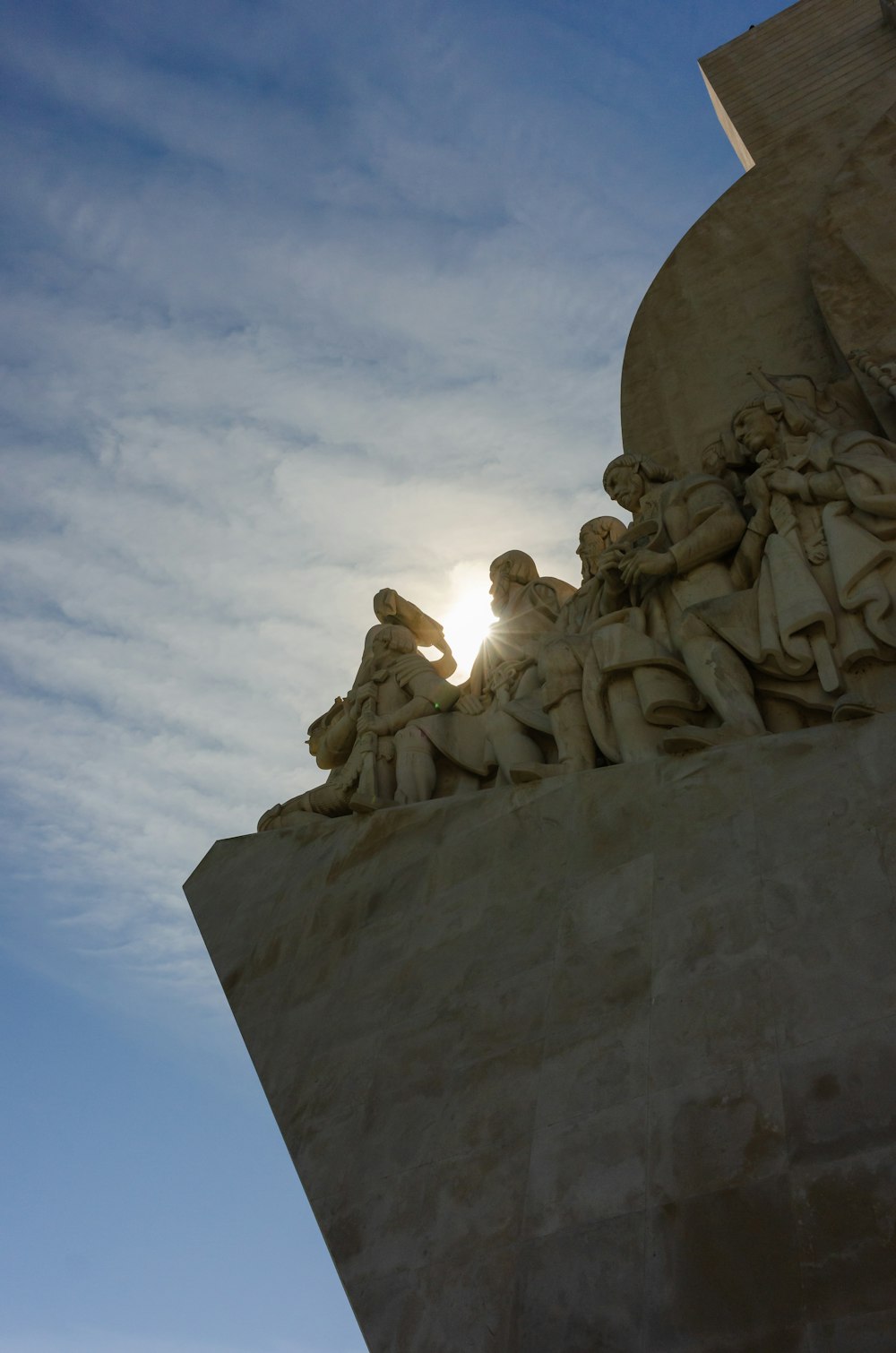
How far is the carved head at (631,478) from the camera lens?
831cm

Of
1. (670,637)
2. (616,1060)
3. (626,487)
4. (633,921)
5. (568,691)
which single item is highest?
(626,487)

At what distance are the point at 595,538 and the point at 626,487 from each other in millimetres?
498

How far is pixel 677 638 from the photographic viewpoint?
6535 millimetres

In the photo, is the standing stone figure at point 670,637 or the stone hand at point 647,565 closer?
the standing stone figure at point 670,637

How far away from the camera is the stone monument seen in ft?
13.0

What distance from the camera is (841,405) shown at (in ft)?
26.9

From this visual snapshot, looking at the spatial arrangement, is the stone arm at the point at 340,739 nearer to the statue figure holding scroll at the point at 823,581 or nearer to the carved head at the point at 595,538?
the carved head at the point at 595,538

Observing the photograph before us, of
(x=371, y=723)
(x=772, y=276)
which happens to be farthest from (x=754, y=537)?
(x=772, y=276)

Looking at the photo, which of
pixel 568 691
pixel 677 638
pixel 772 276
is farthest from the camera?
pixel 772 276

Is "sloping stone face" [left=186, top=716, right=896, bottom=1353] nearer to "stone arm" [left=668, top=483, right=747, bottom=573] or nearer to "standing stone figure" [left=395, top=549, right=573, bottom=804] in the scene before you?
"standing stone figure" [left=395, top=549, right=573, bottom=804]

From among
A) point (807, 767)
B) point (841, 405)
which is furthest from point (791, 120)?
point (807, 767)

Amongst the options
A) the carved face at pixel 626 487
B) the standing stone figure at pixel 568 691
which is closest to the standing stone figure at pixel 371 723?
the standing stone figure at pixel 568 691

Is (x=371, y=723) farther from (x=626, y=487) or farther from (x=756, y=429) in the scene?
(x=756, y=429)

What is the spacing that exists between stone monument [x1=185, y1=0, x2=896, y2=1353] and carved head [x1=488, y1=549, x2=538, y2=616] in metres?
0.03
